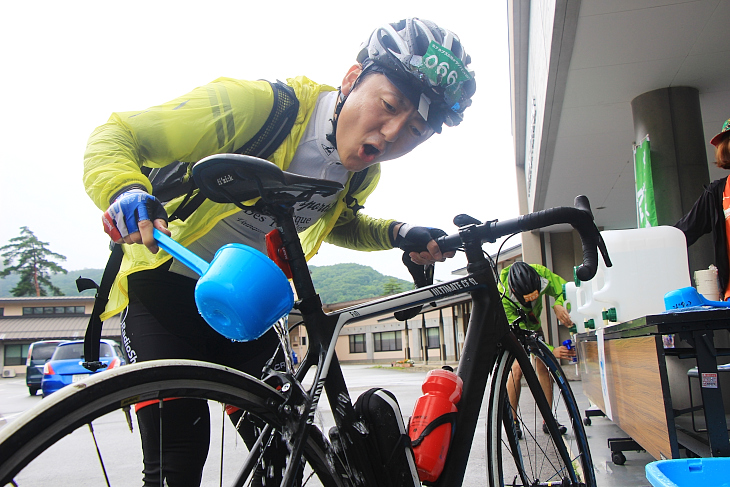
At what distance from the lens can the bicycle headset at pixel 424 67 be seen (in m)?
1.63

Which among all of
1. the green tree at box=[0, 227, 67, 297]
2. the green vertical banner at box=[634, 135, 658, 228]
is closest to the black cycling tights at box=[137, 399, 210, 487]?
the green vertical banner at box=[634, 135, 658, 228]

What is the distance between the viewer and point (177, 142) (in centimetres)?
137

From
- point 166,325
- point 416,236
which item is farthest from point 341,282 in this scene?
point 166,325

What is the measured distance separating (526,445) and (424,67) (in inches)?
59.5

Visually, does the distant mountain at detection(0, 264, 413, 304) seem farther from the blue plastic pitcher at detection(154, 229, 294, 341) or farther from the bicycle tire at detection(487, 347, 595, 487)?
the bicycle tire at detection(487, 347, 595, 487)

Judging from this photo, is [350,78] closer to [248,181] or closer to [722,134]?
[248,181]

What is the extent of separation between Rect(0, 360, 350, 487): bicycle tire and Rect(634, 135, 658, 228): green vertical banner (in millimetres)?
4943

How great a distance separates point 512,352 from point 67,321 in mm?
49272

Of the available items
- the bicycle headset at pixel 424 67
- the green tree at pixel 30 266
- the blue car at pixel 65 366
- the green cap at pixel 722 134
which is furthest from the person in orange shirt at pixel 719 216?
the green tree at pixel 30 266

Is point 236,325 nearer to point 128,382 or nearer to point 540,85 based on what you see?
Answer: point 128,382

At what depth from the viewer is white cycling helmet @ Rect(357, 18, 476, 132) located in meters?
1.63

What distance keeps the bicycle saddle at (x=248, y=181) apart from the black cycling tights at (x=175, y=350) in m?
0.40

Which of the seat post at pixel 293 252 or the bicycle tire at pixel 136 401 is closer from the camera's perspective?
the bicycle tire at pixel 136 401

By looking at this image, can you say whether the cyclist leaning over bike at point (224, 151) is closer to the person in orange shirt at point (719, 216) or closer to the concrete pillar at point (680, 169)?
the person in orange shirt at point (719, 216)
